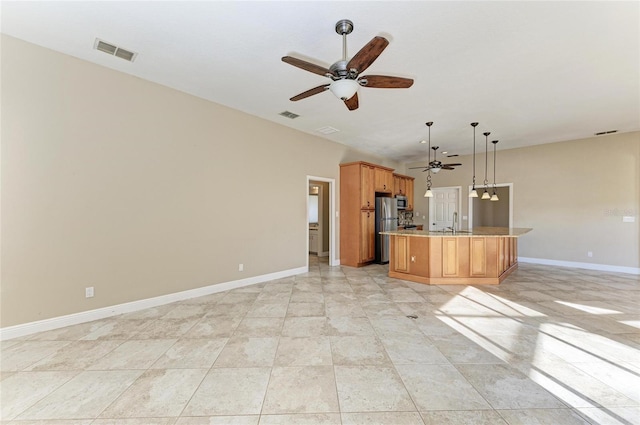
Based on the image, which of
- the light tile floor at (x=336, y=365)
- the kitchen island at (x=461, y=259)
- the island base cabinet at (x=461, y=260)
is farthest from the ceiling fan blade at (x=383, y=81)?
the island base cabinet at (x=461, y=260)

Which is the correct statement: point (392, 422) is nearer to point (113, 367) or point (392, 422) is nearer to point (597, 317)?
point (113, 367)

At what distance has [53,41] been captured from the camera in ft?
8.96

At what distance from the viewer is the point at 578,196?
240 inches

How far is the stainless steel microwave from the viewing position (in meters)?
7.23

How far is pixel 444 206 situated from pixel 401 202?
5.67 feet

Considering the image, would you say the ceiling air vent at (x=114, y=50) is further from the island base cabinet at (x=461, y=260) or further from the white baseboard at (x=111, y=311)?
the island base cabinet at (x=461, y=260)

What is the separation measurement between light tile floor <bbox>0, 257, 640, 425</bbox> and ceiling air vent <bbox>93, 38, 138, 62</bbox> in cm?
312

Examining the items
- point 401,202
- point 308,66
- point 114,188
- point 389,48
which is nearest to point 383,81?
point 389,48

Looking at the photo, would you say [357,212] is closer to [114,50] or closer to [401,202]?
[401,202]

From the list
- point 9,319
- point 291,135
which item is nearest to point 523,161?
point 291,135

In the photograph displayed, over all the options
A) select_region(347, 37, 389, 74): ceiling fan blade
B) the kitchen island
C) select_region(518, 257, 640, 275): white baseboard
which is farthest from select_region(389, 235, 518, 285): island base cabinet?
select_region(347, 37, 389, 74): ceiling fan blade

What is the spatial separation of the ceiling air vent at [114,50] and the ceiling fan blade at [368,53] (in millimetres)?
2580

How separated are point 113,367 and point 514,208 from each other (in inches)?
340

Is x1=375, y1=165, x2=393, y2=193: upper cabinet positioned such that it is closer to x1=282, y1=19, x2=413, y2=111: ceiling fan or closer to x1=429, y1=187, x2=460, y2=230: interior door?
x1=429, y1=187, x2=460, y2=230: interior door
